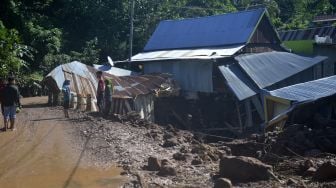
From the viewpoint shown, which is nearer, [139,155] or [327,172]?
[327,172]

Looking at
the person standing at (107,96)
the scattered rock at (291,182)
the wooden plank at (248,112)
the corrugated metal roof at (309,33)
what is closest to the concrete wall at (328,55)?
the corrugated metal roof at (309,33)

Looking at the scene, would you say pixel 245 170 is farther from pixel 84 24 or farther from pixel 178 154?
pixel 84 24

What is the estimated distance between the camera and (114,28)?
112ft

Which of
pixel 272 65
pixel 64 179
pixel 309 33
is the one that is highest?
pixel 309 33

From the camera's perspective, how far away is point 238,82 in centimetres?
2055

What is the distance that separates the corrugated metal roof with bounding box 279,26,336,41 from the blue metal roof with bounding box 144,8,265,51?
22.9 ft

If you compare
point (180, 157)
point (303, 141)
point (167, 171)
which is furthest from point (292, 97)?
point (167, 171)

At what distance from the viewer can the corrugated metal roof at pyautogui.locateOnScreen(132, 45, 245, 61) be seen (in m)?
21.7

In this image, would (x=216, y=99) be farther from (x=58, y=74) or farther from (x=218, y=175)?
(x=218, y=175)

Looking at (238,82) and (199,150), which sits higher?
(238,82)

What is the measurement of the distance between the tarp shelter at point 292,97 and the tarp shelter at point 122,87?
5518 mm

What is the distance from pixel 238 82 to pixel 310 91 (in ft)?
16.2

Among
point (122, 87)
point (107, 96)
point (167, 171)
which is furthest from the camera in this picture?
point (122, 87)

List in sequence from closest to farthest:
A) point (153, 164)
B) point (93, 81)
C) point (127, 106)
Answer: point (153, 164)
point (127, 106)
point (93, 81)
